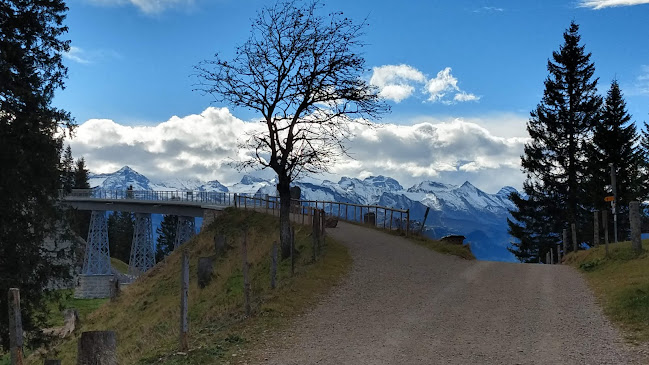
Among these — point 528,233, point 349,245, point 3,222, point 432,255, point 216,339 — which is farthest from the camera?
point 528,233

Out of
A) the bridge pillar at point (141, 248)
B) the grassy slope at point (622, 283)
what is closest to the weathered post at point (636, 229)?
the grassy slope at point (622, 283)

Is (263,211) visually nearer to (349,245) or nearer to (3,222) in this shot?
(349,245)

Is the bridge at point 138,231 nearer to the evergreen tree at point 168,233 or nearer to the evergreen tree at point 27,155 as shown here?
the evergreen tree at point 168,233

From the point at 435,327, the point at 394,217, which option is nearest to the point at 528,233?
the point at 394,217

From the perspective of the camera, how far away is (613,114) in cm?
4325

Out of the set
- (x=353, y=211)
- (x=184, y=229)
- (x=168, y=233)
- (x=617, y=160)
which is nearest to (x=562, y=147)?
(x=617, y=160)

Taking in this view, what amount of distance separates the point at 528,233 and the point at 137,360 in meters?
41.5

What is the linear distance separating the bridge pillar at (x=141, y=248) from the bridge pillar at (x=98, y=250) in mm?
3005

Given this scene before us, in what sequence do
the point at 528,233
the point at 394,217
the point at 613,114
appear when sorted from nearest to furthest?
the point at 394,217
the point at 613,114
the point at 528,233

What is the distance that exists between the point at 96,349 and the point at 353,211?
33.5 m

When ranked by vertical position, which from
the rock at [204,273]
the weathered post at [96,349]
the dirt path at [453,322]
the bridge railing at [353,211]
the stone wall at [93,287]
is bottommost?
the stone wall at [93,287]

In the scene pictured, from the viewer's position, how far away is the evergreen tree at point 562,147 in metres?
41.9

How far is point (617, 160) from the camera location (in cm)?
4097

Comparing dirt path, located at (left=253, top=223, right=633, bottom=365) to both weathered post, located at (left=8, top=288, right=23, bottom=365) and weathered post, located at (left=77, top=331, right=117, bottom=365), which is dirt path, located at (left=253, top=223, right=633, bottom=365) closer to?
weathered post, located at (left=77, top=331, right=117, bottom=365)
